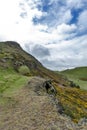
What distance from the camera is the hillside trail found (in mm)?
36656

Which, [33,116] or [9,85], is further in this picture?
[9,85]

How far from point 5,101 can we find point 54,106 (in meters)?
7.76

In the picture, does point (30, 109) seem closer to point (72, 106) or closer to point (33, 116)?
point (33, 116)

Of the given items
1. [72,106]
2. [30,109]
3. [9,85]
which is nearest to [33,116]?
[30,109]

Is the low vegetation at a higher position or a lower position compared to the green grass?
lower

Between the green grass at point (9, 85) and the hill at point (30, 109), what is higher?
the green grass at point (9, 85)

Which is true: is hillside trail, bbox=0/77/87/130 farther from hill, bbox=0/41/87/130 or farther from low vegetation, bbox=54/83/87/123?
low vegetation, bbox=54/83/87/123

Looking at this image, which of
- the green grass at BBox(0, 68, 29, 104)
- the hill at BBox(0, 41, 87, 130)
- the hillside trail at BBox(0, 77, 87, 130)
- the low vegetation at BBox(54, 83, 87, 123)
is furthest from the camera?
the low vegetation at BBox(54, 83, 87, 123)

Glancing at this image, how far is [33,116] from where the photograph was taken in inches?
1548

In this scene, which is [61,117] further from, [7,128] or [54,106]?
[7,128]

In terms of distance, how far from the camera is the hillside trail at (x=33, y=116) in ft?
120

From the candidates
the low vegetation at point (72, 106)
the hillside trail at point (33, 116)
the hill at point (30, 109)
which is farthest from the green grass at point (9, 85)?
the low vegetation at point (72, 106)

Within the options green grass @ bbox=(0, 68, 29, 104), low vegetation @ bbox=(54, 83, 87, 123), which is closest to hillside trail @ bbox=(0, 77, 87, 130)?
green grass @ bbox=(0, 68, 29, 104)

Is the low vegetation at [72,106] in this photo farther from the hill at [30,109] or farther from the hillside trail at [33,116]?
the hillside trail at [33,116]
